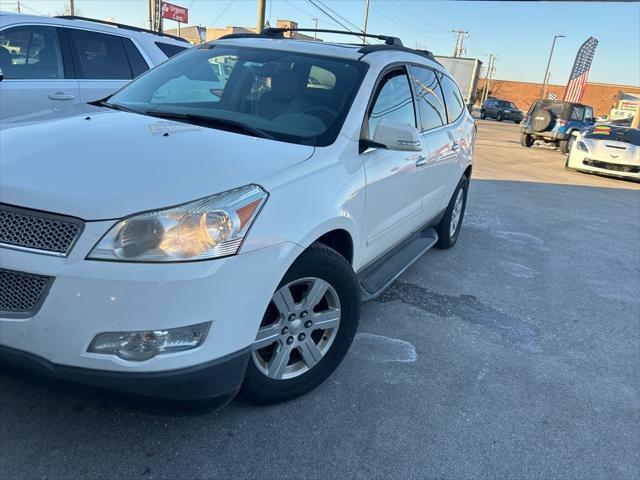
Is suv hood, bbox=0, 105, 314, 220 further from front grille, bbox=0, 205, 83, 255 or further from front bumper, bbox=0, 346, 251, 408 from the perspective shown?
front bumper, bbox=0, 346, 251, 408

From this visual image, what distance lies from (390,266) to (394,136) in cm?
114

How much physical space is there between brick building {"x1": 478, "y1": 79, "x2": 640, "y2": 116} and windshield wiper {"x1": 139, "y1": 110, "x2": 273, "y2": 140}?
Answer: 70552mm

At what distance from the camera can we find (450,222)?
18.0 ft

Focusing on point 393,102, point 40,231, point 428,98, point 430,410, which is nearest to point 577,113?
point 428,98

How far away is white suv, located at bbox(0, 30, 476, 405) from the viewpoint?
189 cm

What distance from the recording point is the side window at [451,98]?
16.3 ft

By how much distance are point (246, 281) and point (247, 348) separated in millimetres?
304

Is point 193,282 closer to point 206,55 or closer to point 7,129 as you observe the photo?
point 7,129

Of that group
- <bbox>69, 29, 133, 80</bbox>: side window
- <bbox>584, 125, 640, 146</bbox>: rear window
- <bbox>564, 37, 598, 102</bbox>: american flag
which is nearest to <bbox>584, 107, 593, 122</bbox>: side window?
<bbox>584, 125, 640, 146</bbox>: rear window

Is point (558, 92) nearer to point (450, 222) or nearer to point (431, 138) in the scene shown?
point (450, 222)

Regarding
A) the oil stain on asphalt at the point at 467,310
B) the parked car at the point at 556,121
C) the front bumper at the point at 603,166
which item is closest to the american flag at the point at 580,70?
the parked car at the point at 556,121

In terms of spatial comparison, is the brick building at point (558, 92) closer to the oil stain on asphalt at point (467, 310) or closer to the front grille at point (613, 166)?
the front grille at point (613, 166)

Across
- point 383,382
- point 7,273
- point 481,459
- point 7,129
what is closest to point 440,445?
point 481,459

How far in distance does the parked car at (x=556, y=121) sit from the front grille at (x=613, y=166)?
4.94m
